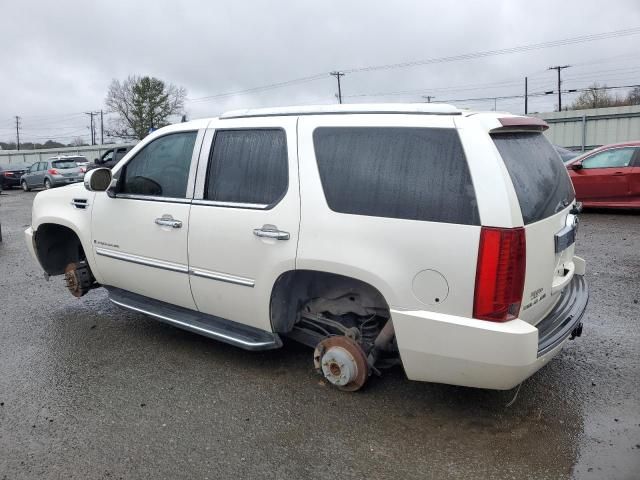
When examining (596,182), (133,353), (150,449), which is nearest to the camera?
(150,449)

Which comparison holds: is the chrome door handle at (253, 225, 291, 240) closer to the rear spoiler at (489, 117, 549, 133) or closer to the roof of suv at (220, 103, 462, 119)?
the roof of suv at (220, 103, 462, 119)

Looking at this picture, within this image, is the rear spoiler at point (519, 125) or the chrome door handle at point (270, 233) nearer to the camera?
the rear spoiler at point (519, 125)

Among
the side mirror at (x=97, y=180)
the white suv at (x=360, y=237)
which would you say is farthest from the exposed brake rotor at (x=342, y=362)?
the side mirror at (x=97, y=180)

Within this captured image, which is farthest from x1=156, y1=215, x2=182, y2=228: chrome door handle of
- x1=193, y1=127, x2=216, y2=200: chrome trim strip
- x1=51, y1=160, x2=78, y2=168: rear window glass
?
x1=51, y1=160, x2=78, y2=168: rear window glass

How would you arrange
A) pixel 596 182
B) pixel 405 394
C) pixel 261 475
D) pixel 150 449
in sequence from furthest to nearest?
1. pixel 596 182
2. pixel 405 394
3. pixel 150 449
4. pixel 261 475

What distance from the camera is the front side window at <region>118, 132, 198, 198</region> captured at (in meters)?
4.20

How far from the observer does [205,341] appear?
466cm

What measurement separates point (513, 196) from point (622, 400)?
1.70 metres

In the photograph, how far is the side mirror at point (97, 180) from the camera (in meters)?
4.61

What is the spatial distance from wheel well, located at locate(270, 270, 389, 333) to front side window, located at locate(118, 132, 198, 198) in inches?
44.8

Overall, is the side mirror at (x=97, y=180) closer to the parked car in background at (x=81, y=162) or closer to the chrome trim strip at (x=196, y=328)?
the chrome trim strip at (x=196, y=328)


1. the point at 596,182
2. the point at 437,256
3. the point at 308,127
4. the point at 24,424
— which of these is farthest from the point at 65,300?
the point at 596,182

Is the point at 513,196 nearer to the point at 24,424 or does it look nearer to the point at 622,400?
the point at 622,400

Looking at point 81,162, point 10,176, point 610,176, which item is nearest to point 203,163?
point 610,176
